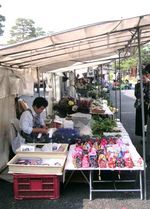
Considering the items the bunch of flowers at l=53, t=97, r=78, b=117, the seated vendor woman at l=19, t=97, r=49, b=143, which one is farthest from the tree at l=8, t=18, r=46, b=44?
the seated vendor woman at l=19, t=97, r=49, b=143

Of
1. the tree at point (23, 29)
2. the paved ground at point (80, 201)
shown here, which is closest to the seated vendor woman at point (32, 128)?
the paved ground at point (80, 201)

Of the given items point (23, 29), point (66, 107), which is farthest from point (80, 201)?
point (23, 29)

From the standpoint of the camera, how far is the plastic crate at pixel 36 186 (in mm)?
4988

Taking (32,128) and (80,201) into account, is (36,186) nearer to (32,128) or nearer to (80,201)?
(80,201)

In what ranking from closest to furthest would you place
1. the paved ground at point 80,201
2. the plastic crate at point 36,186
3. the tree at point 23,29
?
the paved ground at point 80,201 → the plastic crate at point 36,186 → the tree at point 23,29

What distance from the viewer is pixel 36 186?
198 inches

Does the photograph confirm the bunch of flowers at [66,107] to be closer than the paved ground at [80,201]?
No

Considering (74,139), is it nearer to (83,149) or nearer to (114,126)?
(83,149)

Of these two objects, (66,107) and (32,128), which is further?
(66,107)

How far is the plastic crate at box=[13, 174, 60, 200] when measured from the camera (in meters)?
4.99

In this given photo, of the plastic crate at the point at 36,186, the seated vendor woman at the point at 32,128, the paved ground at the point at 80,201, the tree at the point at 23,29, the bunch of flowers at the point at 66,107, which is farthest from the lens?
the tree at the point at 23,29

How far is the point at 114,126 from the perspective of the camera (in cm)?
763

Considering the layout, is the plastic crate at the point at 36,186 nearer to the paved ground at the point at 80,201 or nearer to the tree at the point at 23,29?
the paved ground at the point at 80,201

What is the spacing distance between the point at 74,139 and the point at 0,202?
1797 millimetres
